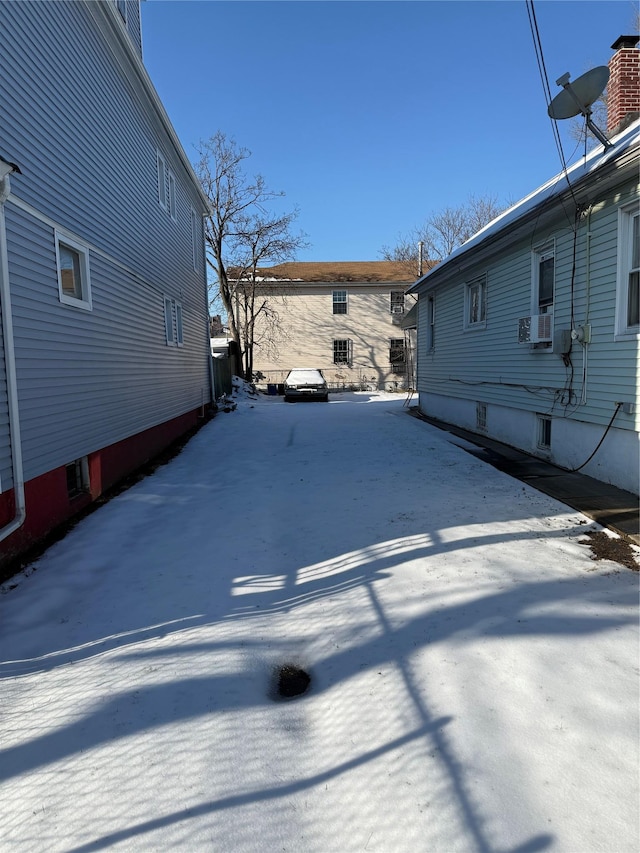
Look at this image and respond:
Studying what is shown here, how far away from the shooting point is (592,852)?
183 cm

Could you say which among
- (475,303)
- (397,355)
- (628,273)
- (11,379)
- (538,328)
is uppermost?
(475,303)

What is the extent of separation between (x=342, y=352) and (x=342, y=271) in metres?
5.21

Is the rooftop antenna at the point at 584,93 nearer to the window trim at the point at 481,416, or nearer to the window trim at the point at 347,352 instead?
the window trim at the point at 481,416

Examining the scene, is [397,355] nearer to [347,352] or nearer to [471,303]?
[347,352]

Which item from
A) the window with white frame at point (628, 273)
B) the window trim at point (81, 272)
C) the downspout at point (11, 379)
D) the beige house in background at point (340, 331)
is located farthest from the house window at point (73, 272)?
the beige house in background at point (340, 331)

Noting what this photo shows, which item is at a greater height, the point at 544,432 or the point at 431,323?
the point at 431,323

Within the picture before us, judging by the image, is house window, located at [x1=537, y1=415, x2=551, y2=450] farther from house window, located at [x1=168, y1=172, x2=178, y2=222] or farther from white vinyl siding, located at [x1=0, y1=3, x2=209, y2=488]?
house window, located at [x1=168, y1=172, x2=178, y2=222]

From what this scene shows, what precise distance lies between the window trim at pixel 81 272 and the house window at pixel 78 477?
184 centimetres

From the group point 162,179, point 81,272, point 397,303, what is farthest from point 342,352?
point 81,272

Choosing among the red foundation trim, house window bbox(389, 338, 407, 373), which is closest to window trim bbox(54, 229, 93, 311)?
the red foundation trim

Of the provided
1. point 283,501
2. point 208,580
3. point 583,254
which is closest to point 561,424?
point 583,254

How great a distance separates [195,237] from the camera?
15312 mm

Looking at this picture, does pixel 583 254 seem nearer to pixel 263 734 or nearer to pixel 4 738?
pixel 263 734

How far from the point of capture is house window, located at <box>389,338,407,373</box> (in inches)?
1174
